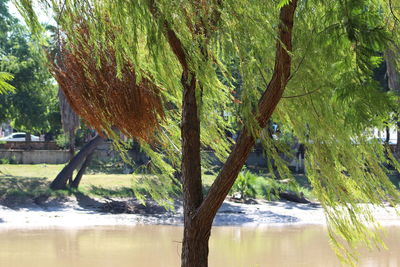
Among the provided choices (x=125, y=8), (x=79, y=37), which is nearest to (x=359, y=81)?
(x=125, y=8)

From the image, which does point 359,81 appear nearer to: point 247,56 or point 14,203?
point 247,56

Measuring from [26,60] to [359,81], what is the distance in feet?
75.8

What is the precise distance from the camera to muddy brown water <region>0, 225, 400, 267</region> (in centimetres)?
1452

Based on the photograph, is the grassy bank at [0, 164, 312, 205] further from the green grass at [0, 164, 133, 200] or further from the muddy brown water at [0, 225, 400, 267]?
the muddy brown water at [0, 225, 400, 267]

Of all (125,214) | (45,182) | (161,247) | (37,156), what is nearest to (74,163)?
(45,182)

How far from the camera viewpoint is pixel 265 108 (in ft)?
17.7

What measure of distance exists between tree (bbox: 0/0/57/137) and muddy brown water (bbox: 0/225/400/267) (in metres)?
8.08

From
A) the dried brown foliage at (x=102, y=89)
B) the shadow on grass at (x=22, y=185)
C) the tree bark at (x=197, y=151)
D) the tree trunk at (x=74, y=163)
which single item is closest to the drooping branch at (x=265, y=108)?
the tree bark at (x=197, y=151)

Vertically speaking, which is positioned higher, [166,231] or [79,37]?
[79,37]

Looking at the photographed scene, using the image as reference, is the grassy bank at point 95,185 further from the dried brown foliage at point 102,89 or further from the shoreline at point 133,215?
the dried brown foliage at point 102,89

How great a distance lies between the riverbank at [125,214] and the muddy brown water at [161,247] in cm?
88

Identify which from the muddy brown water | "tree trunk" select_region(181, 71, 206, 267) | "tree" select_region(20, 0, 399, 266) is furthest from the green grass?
"tree trunk" select_region(181, 71, 206, 267)

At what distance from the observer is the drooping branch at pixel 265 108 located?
17.1 ft

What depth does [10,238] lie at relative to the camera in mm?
17016
